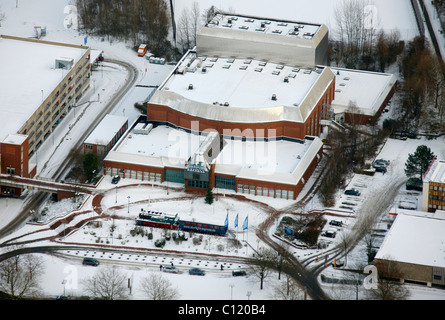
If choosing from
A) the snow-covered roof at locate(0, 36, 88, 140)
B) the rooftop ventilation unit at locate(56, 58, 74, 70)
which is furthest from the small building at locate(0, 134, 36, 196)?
the rooftop ventilation unit at locate(56, 58, 74, 70)

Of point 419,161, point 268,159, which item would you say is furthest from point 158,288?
point 419,161

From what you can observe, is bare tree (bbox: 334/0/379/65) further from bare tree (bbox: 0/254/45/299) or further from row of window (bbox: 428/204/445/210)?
bare tree (bbox: 0/254/45/299)

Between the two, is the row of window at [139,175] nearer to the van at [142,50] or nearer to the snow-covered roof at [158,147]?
the snow-covered roof at [158,147]

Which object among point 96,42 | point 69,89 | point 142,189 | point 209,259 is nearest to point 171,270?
point 209,259

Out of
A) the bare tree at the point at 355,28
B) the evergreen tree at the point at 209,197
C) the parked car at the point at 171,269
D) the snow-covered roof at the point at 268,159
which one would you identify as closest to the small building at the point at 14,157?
the evergreen tree at the point at 209,197

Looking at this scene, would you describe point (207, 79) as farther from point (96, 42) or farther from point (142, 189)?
point (96, 42)
